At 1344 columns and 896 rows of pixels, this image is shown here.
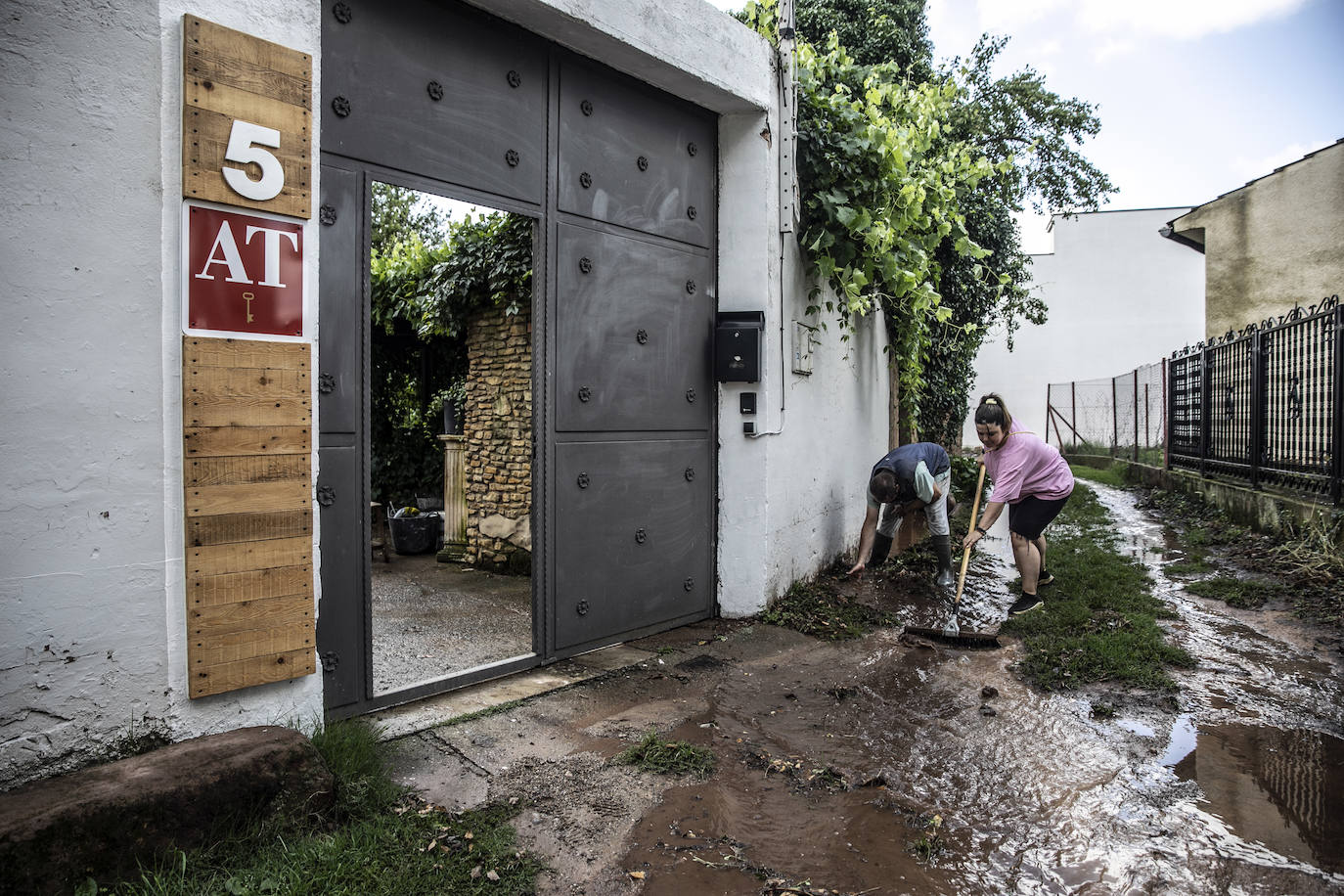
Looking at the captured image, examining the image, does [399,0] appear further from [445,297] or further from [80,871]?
[445,297]

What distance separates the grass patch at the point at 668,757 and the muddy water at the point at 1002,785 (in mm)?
91

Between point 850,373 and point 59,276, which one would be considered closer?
point 59,276

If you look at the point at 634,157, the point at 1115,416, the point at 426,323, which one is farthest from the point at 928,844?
the point at 1115,416

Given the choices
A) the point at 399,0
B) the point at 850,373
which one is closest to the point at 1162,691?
the point at 850,373

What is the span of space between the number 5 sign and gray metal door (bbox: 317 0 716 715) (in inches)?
18.2

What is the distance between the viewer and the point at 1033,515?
592 centimetres

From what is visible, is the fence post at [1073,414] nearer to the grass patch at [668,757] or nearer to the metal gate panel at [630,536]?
the metal gate panel at [630,536]

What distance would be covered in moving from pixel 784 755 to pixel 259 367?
2607 mm

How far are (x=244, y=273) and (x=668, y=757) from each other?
8.11 feet

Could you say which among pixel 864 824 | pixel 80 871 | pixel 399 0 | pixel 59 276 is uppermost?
pixel 399 0

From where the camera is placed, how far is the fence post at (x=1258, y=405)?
Answer: 8.26 m

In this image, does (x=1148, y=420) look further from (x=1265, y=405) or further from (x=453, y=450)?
(x=453, y=450)

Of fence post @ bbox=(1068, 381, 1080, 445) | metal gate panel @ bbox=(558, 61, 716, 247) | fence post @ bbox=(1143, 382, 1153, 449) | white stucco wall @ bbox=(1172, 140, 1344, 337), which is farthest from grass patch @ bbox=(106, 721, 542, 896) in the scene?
fence post @ bbox=(1068, 381, 1080, 445)

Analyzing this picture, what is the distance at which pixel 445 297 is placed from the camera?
7824mm
